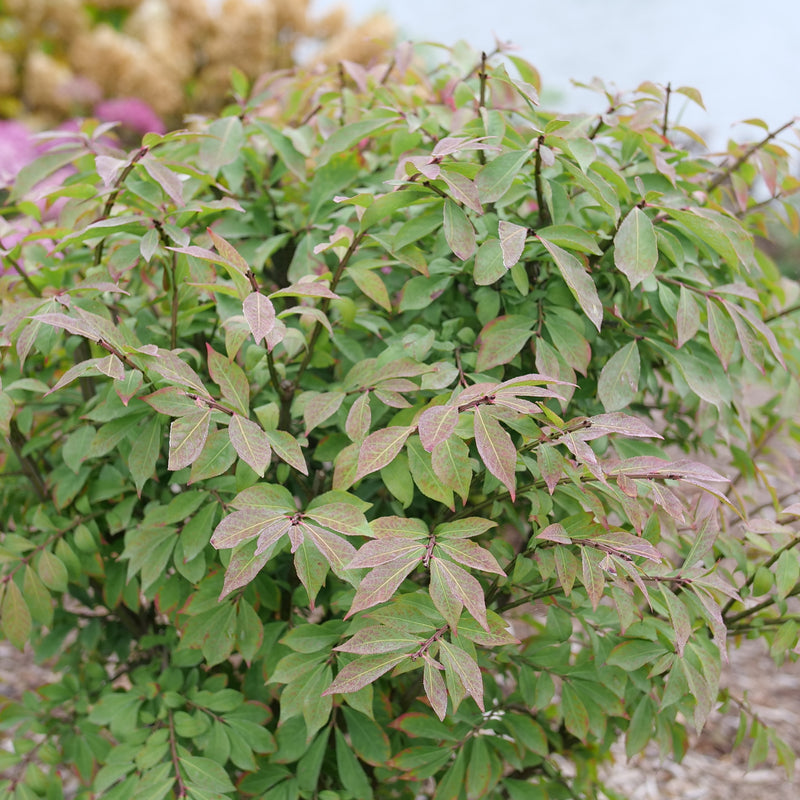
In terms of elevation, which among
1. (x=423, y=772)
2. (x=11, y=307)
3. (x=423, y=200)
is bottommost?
(x=423, y=772)

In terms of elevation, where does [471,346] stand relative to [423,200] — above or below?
below

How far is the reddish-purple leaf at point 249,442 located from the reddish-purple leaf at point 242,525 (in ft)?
0.13

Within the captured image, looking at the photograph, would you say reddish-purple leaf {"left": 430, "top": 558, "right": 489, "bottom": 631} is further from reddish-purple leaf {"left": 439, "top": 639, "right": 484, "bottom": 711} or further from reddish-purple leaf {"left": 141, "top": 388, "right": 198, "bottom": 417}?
reddish-purple leaf {"left": 141, "top": 388, "right": 198, "bottom": 417}

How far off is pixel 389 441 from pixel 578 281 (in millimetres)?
271

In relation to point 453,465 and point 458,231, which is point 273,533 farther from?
point 458,231

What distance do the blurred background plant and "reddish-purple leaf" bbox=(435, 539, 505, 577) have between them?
209 inches

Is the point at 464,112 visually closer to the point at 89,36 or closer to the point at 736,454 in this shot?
the point at 736,454

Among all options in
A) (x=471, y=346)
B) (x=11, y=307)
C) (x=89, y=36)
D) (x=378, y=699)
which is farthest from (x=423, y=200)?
(x=89, y=36)

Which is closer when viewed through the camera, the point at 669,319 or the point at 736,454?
the point at 669,319

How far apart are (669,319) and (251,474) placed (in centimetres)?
58

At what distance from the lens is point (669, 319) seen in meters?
1.04

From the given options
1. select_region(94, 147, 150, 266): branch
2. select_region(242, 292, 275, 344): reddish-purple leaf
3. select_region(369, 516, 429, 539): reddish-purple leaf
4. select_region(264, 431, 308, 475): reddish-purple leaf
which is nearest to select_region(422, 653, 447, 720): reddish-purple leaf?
select_region(369, 516, 429, 539): reddish-purple leaf

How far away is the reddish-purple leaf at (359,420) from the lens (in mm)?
869

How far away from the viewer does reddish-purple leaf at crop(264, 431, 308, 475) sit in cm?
83
